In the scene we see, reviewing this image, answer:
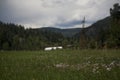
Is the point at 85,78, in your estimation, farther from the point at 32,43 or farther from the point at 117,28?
the point at 32,43

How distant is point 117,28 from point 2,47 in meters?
92.3

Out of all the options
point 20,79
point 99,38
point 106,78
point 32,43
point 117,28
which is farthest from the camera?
point 32,43

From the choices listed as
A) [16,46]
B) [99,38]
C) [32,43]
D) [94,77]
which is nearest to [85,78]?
[94,77]

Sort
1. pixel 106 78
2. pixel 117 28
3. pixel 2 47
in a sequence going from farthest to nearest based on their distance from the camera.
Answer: pixel 2 47
pixel 117 28
pixel 106 78

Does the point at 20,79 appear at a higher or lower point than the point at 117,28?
lower

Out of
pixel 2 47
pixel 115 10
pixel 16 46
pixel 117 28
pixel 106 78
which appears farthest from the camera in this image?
pixel 16 46

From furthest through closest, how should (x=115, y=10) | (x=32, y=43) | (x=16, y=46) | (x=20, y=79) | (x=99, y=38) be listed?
(x=32, y=43) → (x=16, y=46) → (x=99, y=38) → (x=115, y=10) → (x=20, y=79)

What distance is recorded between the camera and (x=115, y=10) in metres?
72.8

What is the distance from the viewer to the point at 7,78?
10.3m

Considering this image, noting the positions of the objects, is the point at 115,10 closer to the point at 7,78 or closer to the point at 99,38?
the point at 99,38

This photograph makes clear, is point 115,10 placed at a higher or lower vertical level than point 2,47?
higher

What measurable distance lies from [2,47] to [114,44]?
9030cm

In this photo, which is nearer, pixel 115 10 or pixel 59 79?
pixel 59 79

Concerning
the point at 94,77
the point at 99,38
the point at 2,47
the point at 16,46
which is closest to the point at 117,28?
the point at 99,38
